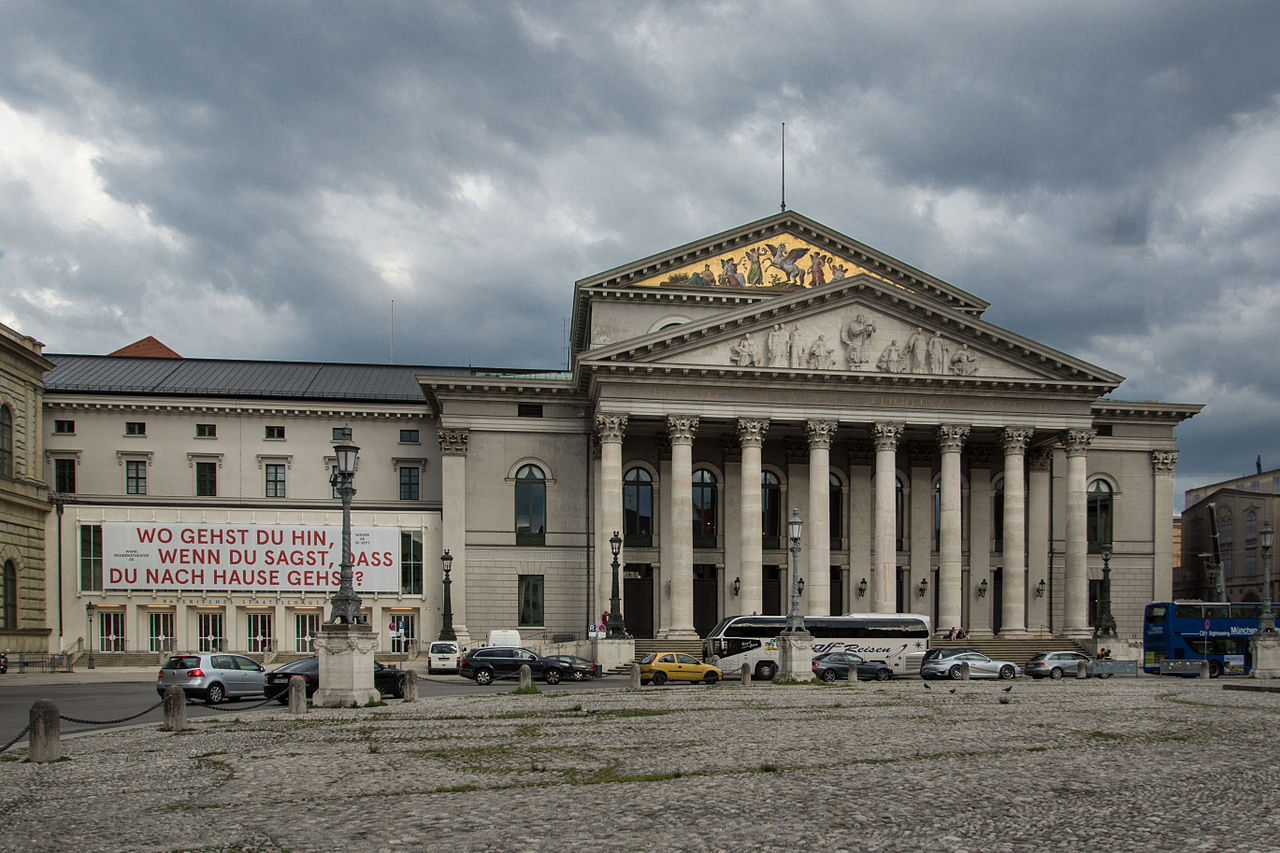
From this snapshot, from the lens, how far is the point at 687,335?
55000 millimetres

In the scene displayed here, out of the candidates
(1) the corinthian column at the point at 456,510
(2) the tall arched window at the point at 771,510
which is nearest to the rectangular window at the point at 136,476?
(1) the corinthian column at the point at 456,510

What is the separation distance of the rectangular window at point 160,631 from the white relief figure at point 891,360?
36.9m

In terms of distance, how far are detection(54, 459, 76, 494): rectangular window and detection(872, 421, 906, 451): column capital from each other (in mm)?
44326

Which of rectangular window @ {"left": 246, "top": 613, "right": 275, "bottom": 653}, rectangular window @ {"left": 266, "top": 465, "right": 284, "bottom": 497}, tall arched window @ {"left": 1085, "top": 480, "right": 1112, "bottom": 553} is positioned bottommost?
rectangular window @ {"left": 246, "top": 613, "right": 275, "bottom": 653}

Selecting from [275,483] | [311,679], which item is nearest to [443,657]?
[311,679]

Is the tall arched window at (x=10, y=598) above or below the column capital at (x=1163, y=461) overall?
below

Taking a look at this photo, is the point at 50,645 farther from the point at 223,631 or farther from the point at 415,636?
the point at 415,636

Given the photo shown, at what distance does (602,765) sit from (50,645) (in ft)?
157

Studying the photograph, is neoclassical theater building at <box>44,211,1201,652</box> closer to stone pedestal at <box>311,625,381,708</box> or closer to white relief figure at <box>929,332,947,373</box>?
white relief figure at <box>929,332,947,373</box>

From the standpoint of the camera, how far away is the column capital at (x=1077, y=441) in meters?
58.2

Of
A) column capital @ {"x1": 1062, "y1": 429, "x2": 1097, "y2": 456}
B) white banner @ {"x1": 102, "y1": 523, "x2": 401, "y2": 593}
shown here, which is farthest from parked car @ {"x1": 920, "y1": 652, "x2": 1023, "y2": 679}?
white banner @ {"x1": 102, "y1": 523, "x2": 401, "y2": 593}

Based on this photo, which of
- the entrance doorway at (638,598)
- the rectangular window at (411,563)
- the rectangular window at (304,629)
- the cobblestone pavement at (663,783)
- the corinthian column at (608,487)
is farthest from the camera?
the entrance doorway at (638,598)

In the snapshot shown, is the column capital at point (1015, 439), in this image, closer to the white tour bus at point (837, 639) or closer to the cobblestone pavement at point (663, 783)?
the white tour bus at point (837, 639)

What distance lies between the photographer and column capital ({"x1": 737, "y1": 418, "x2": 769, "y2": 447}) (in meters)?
→ 55.7
